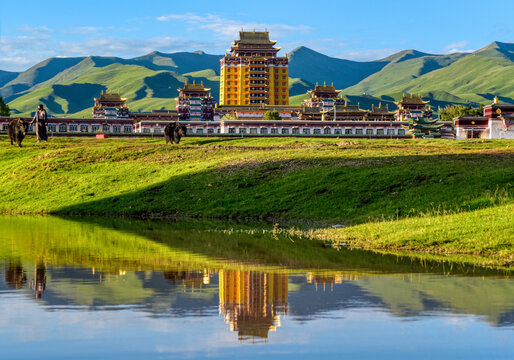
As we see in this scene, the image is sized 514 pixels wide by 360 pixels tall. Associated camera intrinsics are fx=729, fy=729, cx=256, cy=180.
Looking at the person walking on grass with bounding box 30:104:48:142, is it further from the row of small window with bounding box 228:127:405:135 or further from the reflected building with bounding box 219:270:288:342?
the row of small window with bounding box 228:127:405:135

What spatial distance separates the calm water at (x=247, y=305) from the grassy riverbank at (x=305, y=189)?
171 inches

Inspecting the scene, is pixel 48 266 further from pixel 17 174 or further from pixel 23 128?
pixel 23 128

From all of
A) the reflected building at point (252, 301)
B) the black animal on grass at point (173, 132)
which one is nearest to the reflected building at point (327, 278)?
the reflected building at point (252, 301)

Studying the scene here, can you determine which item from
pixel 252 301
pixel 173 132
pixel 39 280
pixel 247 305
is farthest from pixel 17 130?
pixel 247 305

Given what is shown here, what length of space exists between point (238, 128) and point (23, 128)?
268ft

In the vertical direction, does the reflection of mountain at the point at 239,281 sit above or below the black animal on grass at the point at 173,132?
below

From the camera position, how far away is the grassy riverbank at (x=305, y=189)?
94.8 feet

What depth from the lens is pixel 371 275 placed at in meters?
21.0

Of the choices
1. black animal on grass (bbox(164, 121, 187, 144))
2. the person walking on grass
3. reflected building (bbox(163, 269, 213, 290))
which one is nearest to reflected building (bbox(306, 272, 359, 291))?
reflected building (bbox(163, 269, 213, 290))

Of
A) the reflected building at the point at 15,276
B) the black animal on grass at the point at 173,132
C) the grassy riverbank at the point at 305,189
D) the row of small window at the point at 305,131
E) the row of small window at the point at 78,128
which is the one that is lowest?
the reflected building at the point at 15,276

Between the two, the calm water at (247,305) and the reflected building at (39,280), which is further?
the reflected building at (39,280)

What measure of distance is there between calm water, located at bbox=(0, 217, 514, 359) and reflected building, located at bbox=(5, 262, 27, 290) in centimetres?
6

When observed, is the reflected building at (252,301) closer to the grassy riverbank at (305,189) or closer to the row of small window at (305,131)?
the grassy riverbank at (305,189)

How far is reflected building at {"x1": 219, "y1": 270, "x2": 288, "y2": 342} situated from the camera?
14445 mm
